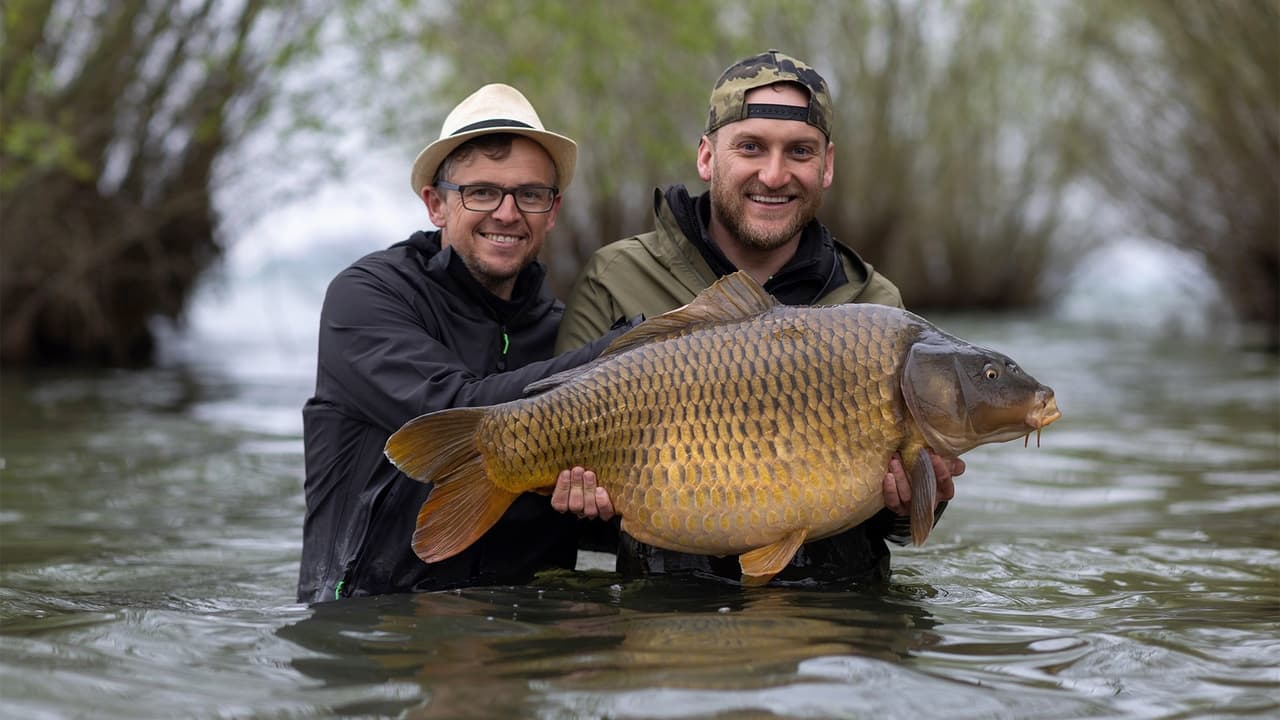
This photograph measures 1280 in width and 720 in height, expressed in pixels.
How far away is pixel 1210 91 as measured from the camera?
53.6 ft

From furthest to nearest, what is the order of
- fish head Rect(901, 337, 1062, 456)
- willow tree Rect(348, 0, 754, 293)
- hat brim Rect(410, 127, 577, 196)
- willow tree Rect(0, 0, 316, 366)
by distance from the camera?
willow tree Rect(348, 0, 754, 293) < willow tree Rect(0, 0, 316, 366) < hat brim Rect(410, 127, 577, 196) < fish head Rect(901, 337, 1062, 456)

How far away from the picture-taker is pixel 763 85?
4.28m

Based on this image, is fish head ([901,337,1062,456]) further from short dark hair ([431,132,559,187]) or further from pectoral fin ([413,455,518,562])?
short dark hair ([431,132,559,187])

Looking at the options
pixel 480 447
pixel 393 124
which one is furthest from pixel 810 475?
pixel 393 124

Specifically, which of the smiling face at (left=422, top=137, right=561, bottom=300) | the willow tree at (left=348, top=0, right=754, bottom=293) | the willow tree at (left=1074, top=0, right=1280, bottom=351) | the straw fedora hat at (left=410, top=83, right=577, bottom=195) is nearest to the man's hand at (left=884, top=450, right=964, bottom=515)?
the smiling face at (left=422, top=137, right=561, bottom=300)

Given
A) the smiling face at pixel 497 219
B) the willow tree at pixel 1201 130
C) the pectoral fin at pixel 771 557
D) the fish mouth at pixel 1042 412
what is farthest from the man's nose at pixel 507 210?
the willow tree at pixel 1201 130

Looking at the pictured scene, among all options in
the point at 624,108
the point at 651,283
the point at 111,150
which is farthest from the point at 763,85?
the point at 624,108

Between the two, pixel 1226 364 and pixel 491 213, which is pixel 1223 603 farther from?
pixel 1226 364

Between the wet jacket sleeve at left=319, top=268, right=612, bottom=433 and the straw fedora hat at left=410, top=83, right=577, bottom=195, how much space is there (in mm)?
386

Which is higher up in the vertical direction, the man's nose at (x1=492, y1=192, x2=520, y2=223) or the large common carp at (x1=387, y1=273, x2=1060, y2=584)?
the man's nose at (x1=492, y1=192, x2=520, y2=223)

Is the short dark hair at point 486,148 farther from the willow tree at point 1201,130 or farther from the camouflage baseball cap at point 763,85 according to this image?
the willow tree at point 1201,130

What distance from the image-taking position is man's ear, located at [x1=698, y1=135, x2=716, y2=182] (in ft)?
14.7

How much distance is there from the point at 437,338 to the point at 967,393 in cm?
150

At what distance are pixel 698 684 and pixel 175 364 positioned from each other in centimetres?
1301
